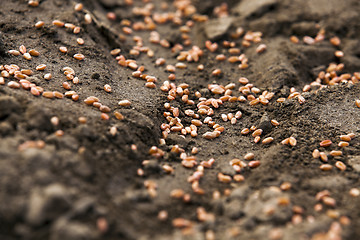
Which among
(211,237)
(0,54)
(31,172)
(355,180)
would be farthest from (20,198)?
(355,180)

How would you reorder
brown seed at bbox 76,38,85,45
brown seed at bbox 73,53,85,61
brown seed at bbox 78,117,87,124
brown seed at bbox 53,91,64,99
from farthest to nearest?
brown seed at bbox 76,38,85,45 < brown seed at bbox 73,53,85,61 < brown seed at bbox 53,91,64,99 < brown seed at bbox 78,117,87,124

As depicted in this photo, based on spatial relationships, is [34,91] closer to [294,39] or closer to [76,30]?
[76,30]

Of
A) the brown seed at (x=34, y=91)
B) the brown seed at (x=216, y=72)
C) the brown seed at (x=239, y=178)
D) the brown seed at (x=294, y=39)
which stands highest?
the brown seed at (x=34, y=91)

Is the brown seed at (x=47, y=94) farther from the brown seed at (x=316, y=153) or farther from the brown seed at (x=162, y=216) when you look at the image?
the brown seed at (x=316, y=153)

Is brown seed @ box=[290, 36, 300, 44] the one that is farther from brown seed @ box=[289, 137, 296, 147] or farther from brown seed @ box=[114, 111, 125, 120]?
brown seed @ box=[114, 111, 125, 120]

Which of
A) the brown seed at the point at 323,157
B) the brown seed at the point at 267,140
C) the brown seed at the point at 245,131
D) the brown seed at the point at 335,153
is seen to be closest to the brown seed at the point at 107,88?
the brown seed at the point at 245,131

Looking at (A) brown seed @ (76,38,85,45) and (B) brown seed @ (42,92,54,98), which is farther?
(A) brown seed @ (76,38,85,45)

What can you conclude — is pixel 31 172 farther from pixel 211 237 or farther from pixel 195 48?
pixel 195 48

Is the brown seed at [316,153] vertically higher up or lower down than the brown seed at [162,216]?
higher up

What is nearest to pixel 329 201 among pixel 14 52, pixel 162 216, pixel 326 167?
pixel 326 167

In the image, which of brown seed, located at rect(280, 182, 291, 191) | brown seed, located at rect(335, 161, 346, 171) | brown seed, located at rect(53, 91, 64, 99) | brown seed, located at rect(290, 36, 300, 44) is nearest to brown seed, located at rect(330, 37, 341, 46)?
brown seed, located at rect(290, 36, 300, 44)
